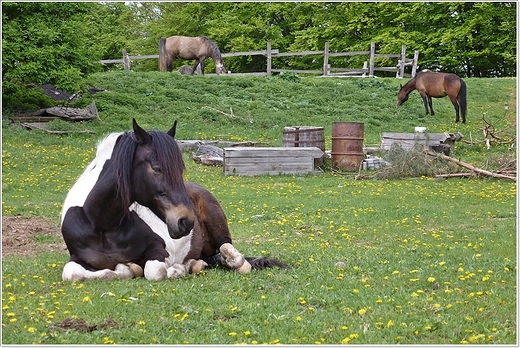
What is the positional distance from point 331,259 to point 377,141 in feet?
48.9

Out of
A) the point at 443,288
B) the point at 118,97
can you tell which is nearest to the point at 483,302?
the point at 443,288

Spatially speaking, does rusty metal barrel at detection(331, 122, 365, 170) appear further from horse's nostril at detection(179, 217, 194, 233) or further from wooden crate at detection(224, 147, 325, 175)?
horse's nostril at detection(179, 217, 194, 233)

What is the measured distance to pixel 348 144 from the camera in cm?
1734

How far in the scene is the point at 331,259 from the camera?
743 centimetres

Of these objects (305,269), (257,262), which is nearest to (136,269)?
(257,262)

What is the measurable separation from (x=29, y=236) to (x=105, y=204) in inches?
149

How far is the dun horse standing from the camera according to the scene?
222 inches

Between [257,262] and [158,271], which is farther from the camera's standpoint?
[257,262]

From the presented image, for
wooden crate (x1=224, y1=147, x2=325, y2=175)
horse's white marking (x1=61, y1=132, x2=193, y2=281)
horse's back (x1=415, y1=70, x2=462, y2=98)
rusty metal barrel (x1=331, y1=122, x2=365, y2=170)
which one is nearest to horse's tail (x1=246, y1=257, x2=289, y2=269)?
horse's white marking (x1=61, y1=132, x2=193, y2=281)

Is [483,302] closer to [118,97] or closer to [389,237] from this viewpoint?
[389,237]

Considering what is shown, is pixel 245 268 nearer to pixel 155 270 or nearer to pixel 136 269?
pixel 155 270

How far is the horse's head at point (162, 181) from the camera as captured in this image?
548cm

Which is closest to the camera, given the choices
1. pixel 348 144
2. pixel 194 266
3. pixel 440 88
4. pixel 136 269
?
pixel 136 269

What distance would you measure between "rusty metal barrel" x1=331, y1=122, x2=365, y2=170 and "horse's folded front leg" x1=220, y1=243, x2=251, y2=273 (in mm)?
10931
